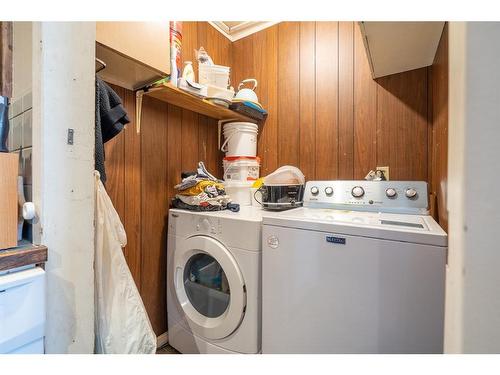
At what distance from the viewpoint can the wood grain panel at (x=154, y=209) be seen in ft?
4.63

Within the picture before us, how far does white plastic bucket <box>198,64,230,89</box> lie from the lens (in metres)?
1.54

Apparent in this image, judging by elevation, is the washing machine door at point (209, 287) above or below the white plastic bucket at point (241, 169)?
below

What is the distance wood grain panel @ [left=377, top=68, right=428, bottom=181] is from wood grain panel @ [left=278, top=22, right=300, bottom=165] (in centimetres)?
56

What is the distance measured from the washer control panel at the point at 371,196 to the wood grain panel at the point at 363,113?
10.5 inches

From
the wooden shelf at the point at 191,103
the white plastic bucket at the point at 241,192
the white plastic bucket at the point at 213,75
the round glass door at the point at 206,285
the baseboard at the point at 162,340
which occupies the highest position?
the white plastic bucket at the point at 213,75

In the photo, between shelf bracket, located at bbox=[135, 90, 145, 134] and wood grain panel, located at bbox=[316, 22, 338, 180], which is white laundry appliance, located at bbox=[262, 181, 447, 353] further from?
shelf bracket, located at bbox=[135, 90, 145, 134]

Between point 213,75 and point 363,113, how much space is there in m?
1.06

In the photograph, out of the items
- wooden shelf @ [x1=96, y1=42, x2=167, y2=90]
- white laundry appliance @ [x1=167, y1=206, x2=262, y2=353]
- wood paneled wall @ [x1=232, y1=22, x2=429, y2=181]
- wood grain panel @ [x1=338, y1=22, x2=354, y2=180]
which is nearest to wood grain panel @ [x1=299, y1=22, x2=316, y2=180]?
wood paneled wall @ [x1=232, y1=22, x2=429, y2=181]

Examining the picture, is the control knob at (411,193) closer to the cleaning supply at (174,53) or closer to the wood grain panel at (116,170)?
the cleaning supply at (174,53)

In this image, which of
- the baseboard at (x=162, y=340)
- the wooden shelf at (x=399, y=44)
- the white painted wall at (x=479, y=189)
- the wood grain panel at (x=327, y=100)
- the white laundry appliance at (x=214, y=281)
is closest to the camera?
the white painted wall at (x=479, y=189)

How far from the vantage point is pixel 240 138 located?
1715 millimetres

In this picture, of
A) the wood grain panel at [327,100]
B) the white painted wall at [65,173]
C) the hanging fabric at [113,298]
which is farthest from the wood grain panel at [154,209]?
the wood grain panel at [327,100]

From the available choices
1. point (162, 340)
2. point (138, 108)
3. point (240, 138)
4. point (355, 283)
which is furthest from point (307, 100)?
point (162, 340)

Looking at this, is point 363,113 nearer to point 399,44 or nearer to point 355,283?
point 399,44
